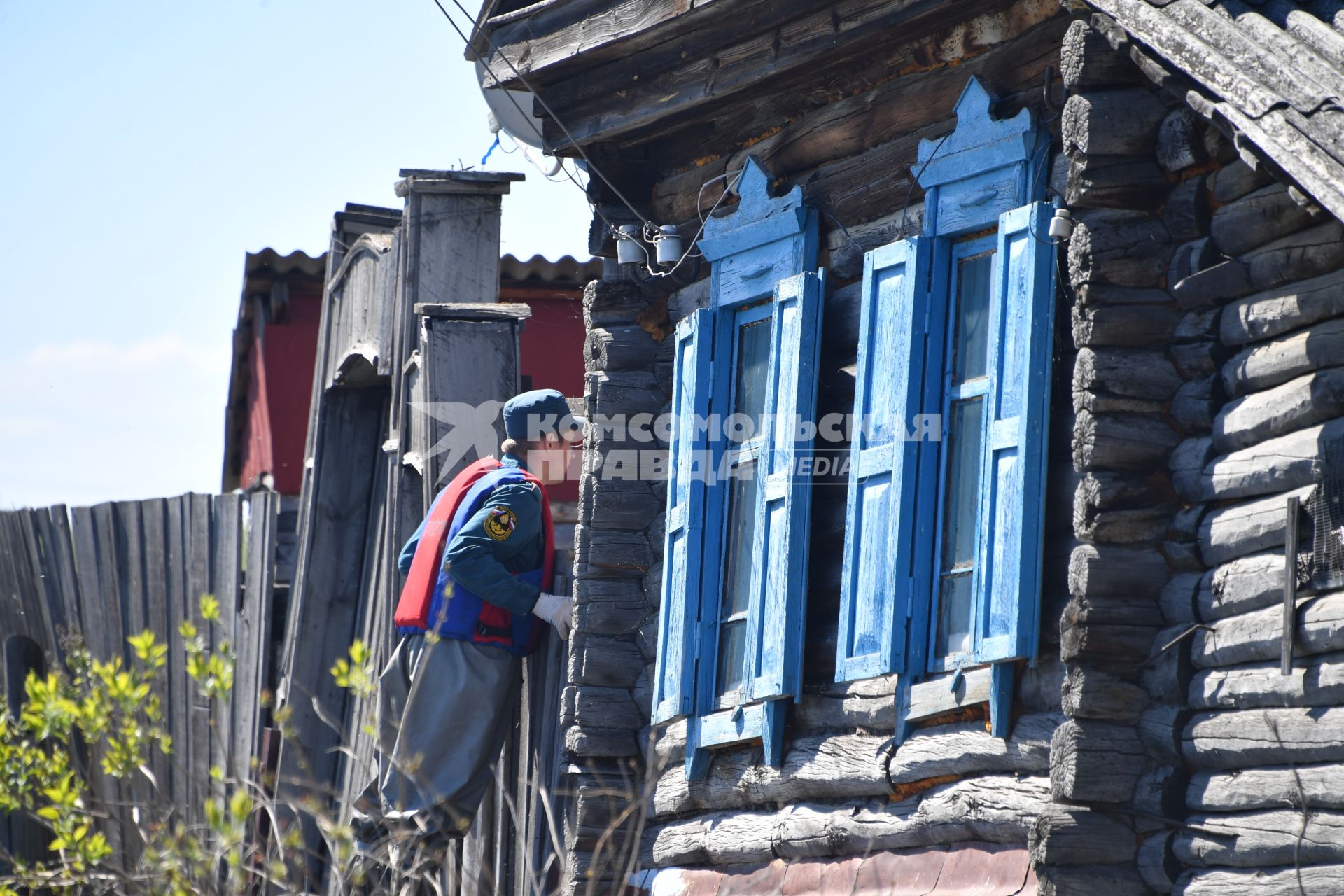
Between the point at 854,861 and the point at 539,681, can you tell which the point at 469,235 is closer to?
the point at 539,681

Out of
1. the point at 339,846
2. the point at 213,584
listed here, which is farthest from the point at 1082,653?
the point at 213,584

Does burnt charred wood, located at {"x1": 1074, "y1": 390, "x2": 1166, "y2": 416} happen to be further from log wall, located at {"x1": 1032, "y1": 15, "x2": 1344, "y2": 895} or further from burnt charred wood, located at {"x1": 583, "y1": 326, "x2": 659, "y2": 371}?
burnt charred wood, located at {"x1": 583, "y1": 326, "x2": 659, "y2": 371}

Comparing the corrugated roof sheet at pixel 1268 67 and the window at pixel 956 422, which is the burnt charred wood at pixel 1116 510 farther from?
the corrugated roof sheet at pixel 1268 67

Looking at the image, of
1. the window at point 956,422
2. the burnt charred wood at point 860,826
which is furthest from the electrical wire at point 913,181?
the burnt charred wood at point 860,826

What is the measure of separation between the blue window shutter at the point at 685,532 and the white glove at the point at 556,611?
45cm

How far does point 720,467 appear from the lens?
6.85m

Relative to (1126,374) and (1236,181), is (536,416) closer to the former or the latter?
(1126,374)

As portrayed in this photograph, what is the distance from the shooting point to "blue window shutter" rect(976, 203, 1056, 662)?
16.9 ft

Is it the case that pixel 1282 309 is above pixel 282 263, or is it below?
below

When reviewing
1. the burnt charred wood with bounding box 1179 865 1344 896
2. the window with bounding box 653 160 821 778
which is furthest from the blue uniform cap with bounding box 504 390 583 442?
the burnt charred wood with bounding box 1179 865 1344 896

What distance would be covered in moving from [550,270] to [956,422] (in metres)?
7.03

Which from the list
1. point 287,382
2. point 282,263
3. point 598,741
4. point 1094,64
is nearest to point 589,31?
point 1094,64

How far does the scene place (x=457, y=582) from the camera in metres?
7.02

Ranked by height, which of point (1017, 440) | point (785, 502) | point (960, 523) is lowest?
point (960, 523)
